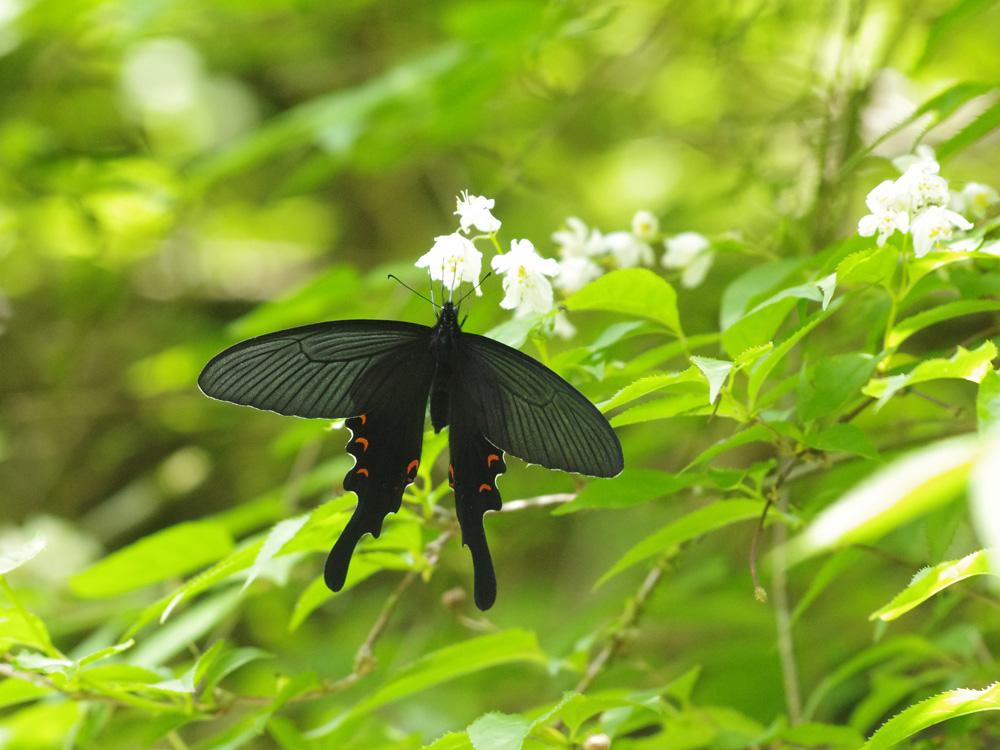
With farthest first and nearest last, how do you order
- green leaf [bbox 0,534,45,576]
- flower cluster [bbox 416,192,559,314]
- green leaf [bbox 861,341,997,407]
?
flower cluster [bbox 416,192,559,314], green leaf [bbox 0,534,45,576], green leaf [bbox 861,341,997,407]

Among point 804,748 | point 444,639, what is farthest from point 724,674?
point 444,639

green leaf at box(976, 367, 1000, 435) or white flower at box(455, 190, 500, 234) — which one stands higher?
white flower at box(455, 190, 500, 234)

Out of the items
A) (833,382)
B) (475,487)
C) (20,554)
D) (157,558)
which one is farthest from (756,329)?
(157,558)

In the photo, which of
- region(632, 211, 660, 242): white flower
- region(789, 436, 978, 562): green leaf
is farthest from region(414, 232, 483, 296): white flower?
region(789, 436, 978, 562): green leaf

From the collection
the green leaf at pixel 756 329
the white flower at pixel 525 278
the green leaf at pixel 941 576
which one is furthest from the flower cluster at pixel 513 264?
the green leaf at pixel 941 576

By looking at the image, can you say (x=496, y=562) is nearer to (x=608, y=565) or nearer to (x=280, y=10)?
(x=608, y=565)

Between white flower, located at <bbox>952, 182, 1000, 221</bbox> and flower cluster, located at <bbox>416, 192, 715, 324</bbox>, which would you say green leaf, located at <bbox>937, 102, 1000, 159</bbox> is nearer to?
white flower, located at <bbox>952, 182, 1000, 221</bbox>
